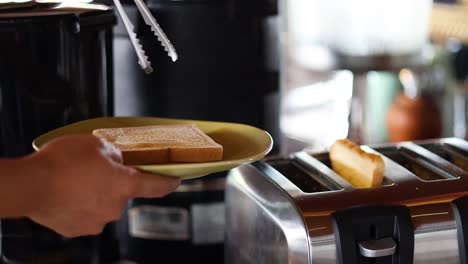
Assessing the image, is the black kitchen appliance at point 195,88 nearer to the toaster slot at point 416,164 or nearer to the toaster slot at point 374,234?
the toaster slot at point 416,164

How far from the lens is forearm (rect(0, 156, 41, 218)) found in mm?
600

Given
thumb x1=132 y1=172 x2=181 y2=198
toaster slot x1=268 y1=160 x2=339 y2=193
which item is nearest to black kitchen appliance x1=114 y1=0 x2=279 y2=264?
toaster slot x1=268 y1=160 x2=339 y2=193

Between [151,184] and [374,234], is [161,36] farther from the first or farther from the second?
[374,234]

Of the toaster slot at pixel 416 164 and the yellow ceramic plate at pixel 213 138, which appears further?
the toaster slot at pixel 416 164

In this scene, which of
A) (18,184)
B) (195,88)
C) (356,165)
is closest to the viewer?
(18,184)

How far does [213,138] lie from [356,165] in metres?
0.18

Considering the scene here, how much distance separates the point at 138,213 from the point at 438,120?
40.5 inches

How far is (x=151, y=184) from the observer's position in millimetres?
628

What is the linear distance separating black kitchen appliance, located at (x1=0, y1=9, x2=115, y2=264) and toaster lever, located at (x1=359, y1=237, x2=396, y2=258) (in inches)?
12.6

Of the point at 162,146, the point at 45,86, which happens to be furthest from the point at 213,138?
the point at 45,86

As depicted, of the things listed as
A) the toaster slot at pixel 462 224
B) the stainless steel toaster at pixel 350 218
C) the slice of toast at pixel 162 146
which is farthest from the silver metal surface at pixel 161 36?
the toaster slot at pixel 462 224

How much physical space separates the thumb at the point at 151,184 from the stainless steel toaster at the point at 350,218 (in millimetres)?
158

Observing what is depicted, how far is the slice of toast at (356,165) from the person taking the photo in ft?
2.70

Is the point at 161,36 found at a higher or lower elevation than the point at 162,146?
higher
